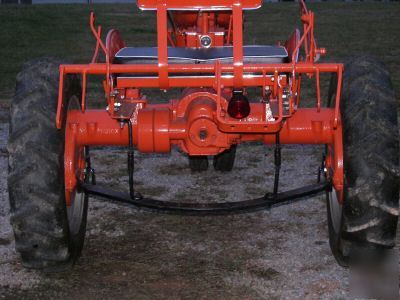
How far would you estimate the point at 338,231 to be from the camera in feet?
15.4

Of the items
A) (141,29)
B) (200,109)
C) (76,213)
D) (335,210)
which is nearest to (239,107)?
(200,109)

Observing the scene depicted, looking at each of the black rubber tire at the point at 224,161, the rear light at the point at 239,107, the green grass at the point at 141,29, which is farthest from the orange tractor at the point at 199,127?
the green grass at the point at 141,29

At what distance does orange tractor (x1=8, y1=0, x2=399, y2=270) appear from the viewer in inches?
171

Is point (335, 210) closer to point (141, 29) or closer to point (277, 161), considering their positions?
point (277, 161)

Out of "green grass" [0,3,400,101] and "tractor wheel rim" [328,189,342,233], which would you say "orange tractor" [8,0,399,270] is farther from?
"green grass" [0,3,400,101]

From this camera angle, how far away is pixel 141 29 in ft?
68.3

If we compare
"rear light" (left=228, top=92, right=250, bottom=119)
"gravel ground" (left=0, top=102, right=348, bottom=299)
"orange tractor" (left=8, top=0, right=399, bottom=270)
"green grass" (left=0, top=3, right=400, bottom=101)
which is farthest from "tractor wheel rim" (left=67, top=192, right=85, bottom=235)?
"green grass" (left=0, top=3, right=400, bottom=101)

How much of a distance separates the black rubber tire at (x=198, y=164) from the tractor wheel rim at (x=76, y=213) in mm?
1846

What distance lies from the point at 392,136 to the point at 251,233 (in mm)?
1635

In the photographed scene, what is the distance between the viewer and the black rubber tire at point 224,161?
7037 mm

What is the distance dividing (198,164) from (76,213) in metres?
2.07

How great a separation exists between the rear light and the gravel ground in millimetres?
1159

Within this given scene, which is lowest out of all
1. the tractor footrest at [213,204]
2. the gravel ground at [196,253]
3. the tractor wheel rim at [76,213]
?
the gravel ground at [196,253]

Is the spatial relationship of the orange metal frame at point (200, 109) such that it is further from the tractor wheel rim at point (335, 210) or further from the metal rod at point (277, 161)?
the tractor wheel rim at point (335, 210)
